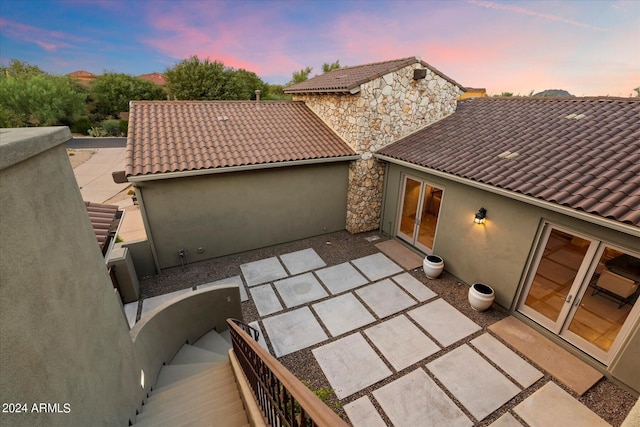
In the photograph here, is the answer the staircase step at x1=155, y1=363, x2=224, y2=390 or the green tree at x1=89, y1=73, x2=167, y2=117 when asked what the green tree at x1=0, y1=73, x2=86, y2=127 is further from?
the staircase step at x1=155, y1=363, x2=224, y2=390

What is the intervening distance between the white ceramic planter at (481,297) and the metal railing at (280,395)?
4.94m

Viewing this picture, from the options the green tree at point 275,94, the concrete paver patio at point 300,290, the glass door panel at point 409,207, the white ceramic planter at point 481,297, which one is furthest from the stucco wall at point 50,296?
the green tree at point 275,94

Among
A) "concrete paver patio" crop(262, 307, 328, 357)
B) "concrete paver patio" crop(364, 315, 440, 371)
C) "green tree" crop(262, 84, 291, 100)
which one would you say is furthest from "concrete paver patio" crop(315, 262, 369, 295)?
"green tree" crop(262, 84, 291, 100)

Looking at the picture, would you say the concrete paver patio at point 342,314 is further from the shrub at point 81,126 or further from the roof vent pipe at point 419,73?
the shrub at point 81,126

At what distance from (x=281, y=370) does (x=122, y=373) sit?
226 centimetres

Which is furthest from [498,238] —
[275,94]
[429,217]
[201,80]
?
[275,94]

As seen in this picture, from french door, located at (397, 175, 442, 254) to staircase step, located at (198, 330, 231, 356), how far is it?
597cm

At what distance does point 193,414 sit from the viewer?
3082 mm

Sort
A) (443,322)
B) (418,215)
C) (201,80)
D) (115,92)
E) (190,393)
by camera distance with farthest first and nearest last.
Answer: (115,92)
(201,80)
(418,215)
(443,322)
(190,393)

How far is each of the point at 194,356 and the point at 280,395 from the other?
4299 millimetres

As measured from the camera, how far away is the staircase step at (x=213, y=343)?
5664 mm

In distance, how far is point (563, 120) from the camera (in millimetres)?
6844

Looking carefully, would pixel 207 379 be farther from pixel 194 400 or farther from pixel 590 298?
pixel 590 298

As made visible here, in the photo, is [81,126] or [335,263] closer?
[335,263]
